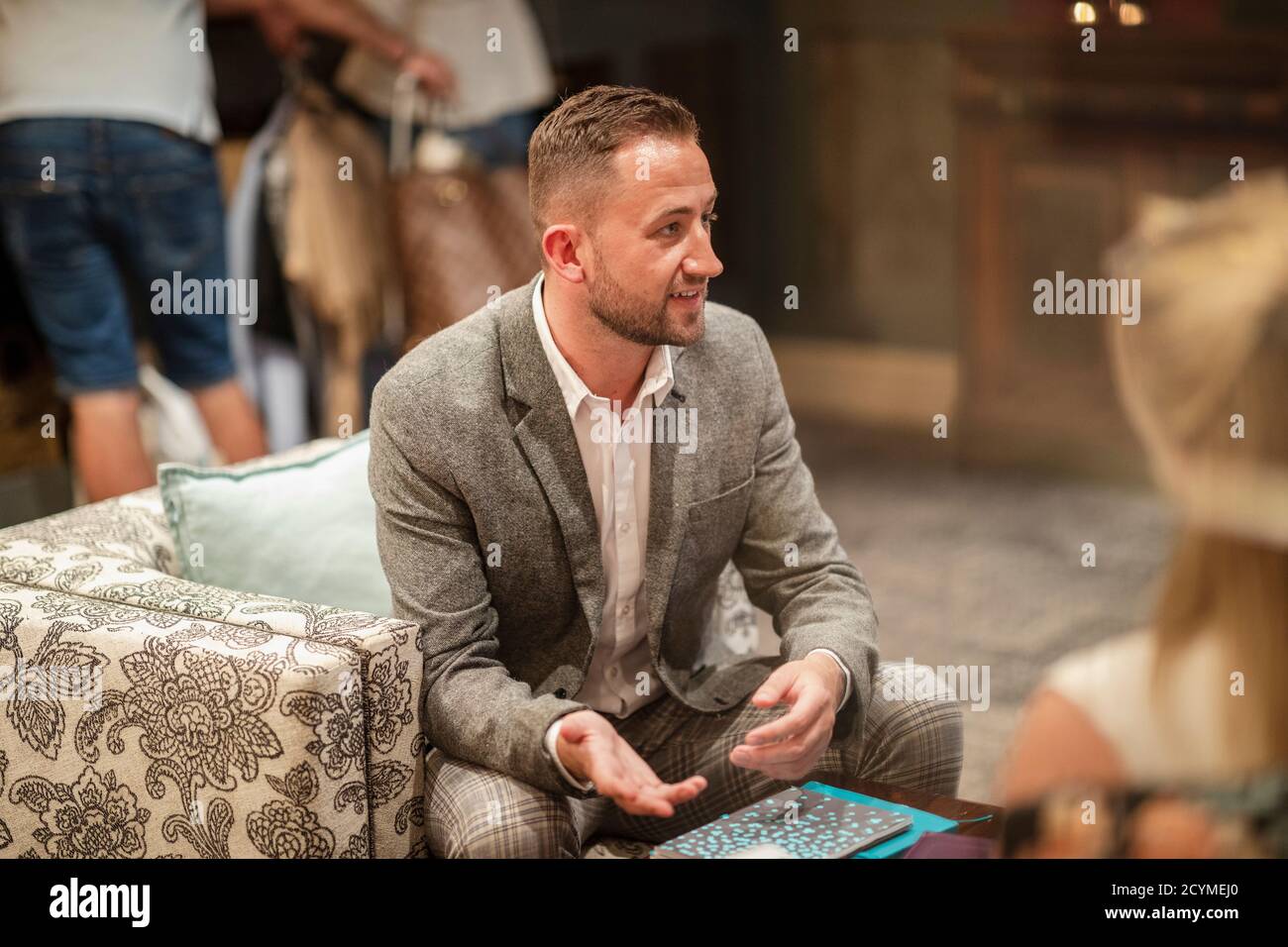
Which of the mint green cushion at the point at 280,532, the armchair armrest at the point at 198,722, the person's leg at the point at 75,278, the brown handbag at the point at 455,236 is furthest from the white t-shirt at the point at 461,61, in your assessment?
the armchair armrest at the point at 198,722

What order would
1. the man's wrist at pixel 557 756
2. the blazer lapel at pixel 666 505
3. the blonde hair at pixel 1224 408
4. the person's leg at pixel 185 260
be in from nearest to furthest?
the blonde hair at pixel 1224 408, the man's wrist at pixel 557 756, the blazer lapel at pixel 666 505, the person's leg at pixel 185 260

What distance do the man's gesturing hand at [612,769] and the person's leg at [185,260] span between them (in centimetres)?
233

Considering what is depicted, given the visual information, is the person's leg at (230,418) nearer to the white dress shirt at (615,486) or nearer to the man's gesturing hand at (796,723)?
the white dress shirt at (615,486)

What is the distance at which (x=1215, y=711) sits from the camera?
0.99 m

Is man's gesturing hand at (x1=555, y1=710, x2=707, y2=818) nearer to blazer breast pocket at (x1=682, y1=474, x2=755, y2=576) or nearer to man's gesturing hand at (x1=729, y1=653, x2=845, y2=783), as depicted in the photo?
man's gesturing hand at (x1=729, y1=653, x2=845, y2=783)

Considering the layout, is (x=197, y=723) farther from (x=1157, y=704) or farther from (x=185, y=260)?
(x=185, y=260)

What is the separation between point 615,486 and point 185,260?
2.14 metres

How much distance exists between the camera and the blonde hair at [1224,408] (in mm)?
899

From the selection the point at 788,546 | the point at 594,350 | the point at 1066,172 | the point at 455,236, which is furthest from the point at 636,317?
the point at 1066,172

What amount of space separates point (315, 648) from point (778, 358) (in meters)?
3.73

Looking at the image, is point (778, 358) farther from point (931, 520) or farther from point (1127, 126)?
point (1127, 126)

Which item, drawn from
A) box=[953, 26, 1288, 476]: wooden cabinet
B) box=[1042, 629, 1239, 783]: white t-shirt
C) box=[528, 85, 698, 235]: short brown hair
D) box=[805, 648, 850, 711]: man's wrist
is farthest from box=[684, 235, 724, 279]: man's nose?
box=[953, 26, 1288, 476]: wooden cabinet

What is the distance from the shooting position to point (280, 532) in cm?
200

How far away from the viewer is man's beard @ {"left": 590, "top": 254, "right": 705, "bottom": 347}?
5.64 feet
